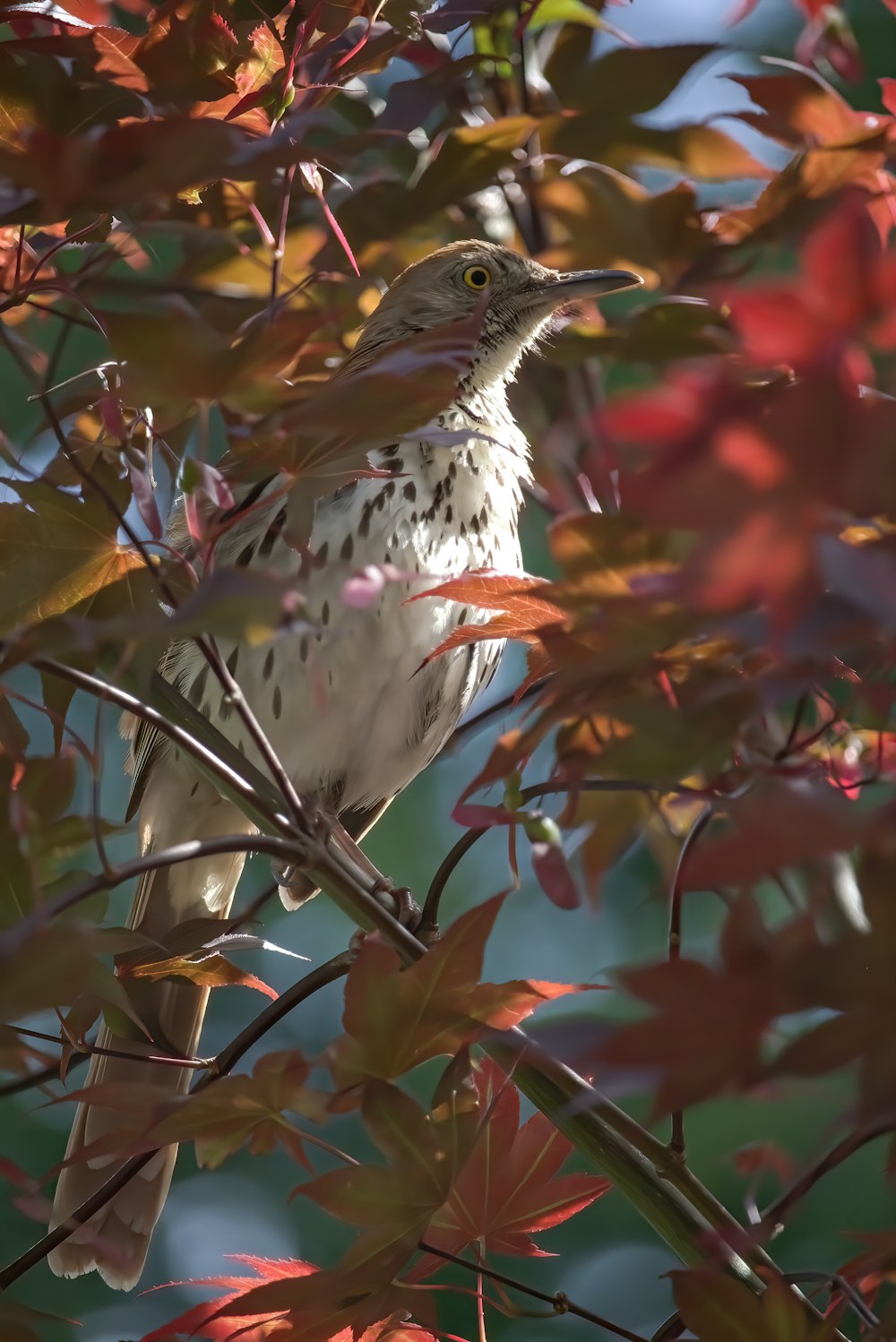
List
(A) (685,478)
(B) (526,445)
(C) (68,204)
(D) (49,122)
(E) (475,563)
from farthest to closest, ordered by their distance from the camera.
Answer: (B) (526,445) → (E) (475,563) → (D) (49,122) → (C) (68,204) → (A) (685,478)

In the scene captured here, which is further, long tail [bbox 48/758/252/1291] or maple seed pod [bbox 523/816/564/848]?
long tail [bbox 48/758/252/1291]

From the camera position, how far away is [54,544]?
4.10ft

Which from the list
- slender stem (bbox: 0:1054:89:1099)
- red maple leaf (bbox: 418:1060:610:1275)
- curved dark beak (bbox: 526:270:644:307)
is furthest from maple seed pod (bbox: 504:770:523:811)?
curved dark beak (bbox: 526:270:644:307)

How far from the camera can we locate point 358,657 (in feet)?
7.88

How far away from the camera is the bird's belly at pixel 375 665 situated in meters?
2.26

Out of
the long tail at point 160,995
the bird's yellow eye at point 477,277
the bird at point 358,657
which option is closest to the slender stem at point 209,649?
the bird at point 358,657

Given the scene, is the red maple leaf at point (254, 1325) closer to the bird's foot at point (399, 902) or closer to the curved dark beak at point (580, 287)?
the bird's foot at point (399, 902)

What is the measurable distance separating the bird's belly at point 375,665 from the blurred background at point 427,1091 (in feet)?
1.86

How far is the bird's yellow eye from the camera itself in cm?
272

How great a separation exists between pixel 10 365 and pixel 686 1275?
464 centimetres

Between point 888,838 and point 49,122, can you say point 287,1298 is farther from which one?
point 49,122

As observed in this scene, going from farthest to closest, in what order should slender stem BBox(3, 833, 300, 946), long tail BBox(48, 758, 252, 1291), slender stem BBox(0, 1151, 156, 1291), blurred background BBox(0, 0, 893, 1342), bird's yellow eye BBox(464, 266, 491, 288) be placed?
blurred background BBox(0, 0, 893, 1342)
bird's yellow eye BBox(464, 266, 491, 288)
long tail BBox(48, 758, 252, 1291)
slender stem BBox(0, 1151, 156, 1291)
slender stem BBox(3, 833, 300, 946)

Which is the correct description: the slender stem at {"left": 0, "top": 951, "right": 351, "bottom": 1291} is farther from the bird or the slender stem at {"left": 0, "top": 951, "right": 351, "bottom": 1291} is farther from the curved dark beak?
the curved dark beak

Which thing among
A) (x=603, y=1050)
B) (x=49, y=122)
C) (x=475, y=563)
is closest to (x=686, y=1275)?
(x=603, y=1050)
